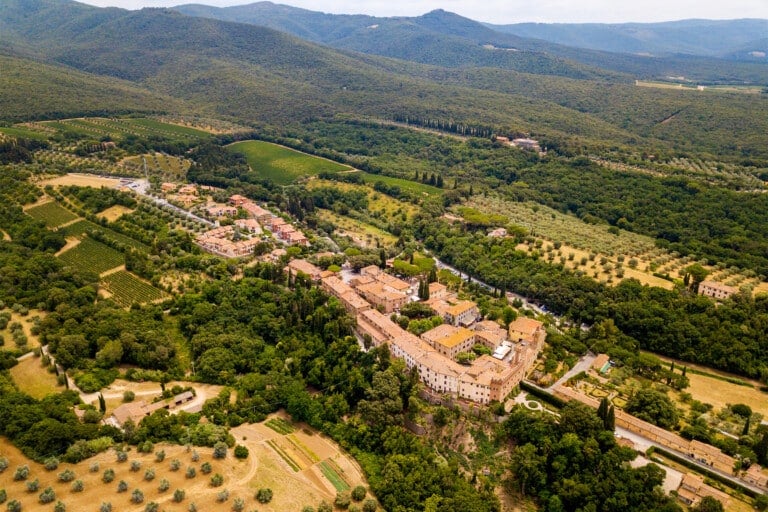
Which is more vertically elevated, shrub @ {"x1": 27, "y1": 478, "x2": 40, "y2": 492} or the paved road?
the paved road

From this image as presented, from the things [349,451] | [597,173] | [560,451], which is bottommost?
[349,451]

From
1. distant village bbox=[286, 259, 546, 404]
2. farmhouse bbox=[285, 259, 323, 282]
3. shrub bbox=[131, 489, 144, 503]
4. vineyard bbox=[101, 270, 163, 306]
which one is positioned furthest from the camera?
farmhouse bbox=[285, 259, 323, 282]

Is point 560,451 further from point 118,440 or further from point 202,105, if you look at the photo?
point 202,105

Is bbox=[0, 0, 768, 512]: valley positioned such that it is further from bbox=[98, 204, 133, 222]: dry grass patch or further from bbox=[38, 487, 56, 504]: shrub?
bbox=[98, 204, 133, 222]: dry grass patch

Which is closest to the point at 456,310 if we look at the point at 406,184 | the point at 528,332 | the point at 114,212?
the point at 528,332

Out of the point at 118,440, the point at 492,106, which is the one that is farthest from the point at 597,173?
the point at 118,440

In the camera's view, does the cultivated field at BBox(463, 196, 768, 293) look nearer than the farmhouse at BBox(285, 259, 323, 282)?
No

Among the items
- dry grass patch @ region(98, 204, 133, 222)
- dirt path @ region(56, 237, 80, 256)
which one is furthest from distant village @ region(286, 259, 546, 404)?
dry grass patch @ region(98, 204, 133, 222)
